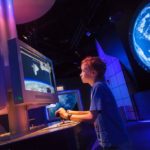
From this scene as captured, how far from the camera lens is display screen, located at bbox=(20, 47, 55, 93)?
4.71 ft

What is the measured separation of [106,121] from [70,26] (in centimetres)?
462

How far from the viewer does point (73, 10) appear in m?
4.95

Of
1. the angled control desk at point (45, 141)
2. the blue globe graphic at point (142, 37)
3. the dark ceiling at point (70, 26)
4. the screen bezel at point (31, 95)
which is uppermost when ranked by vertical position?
the dark ceiling at point (70, 26)

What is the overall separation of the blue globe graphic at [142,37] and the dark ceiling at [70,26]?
337 mm

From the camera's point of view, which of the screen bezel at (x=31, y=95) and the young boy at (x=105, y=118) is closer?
the screen bezel at (x=31, y=95)

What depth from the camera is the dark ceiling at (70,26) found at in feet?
15.0

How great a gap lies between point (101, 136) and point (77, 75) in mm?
9063

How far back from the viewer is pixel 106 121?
1607mm

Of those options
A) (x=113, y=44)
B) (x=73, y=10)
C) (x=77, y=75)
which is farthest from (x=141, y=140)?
(x=77, y=75)

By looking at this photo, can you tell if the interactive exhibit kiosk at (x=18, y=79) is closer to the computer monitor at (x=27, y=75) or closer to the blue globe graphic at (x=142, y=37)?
the computer monitor at (x=27, y=75)

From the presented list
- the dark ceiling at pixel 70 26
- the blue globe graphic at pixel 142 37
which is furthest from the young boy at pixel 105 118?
the dark ceiling at pixel 70 26

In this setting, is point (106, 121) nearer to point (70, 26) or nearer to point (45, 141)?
point (45, 141)

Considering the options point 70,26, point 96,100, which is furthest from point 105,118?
point 70,26

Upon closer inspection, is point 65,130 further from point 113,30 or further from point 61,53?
point 61,53
